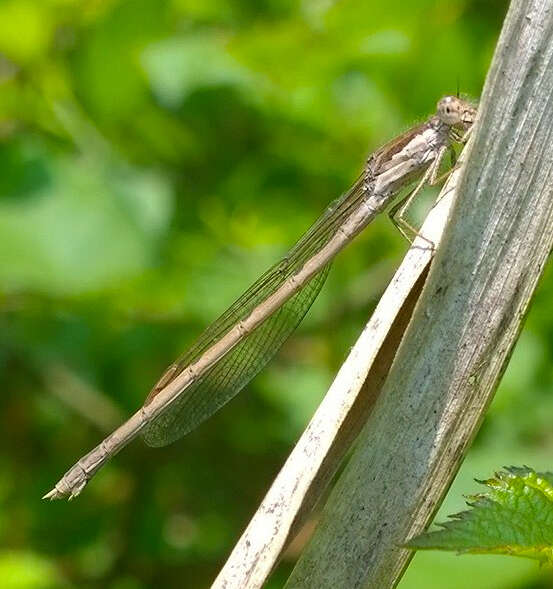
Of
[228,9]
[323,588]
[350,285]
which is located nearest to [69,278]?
[350,285]

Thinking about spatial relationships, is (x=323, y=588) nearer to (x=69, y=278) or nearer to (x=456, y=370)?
(x=456, y=370)

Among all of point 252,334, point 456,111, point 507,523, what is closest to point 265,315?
point 252,334

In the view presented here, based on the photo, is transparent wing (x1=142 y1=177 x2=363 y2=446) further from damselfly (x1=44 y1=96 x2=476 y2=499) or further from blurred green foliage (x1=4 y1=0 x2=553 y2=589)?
blurred green foliage (x1=4 y1=0 x2=553 y2=589)

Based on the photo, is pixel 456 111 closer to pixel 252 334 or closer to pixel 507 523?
pixel 252 334

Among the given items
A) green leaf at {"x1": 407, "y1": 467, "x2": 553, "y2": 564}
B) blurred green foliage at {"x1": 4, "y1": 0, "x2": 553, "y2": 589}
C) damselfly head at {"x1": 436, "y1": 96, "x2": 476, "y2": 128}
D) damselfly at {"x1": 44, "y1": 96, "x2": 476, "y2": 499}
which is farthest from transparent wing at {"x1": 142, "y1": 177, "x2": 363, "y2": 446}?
green leaf at {"x1": 407, "y1": 467, "x2": 553, "y2": 564}

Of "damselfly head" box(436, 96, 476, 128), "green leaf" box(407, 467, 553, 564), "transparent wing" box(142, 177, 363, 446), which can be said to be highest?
"damselfly head" box(436, 96, 476, 128)

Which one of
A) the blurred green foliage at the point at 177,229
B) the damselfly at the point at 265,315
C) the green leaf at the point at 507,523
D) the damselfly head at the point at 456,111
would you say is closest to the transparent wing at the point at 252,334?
the damselfly at the point at 265,315

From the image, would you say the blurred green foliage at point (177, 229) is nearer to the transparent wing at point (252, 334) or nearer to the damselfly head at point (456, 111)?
the transparent wing at point (252, 334)
